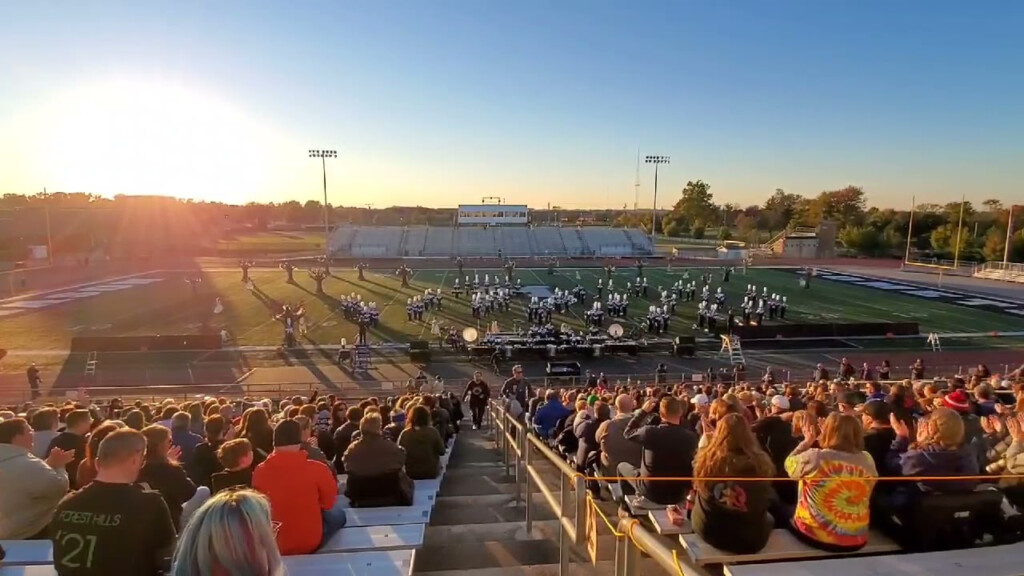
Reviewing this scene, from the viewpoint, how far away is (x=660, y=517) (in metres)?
3.79

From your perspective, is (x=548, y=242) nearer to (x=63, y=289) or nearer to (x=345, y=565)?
(x=63, y=289)

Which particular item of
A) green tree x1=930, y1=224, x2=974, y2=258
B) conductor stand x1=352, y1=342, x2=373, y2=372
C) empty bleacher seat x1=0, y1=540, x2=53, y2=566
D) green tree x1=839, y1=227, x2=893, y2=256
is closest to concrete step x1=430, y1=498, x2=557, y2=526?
empty bleacher seat x1=0, y1=540, x2=53, y2=566

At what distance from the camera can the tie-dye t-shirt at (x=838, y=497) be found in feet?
10.9

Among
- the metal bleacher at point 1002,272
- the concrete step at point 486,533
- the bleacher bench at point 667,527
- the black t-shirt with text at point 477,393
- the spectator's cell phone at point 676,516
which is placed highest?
the spectator's cell phone at point 676,516

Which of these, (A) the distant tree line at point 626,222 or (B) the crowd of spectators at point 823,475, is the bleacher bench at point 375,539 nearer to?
(B) the crowd of spectators at point 823,475

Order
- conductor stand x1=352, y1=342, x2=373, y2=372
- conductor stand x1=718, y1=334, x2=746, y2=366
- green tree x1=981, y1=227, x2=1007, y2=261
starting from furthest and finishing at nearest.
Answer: green tree x1=981, y1=227, x2=1007, y2=261, conductor stand x1=718, y1=334, x2=746, y2=366, conductor stand x1=352, y1=342, x2=373, y2=372

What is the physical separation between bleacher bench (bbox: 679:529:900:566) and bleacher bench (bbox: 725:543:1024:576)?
0.23 m

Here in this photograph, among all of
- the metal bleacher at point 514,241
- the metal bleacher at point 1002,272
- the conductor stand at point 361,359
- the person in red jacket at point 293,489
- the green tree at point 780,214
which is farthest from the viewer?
the green tree at point 780,214

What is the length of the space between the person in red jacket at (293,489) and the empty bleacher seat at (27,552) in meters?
1.18

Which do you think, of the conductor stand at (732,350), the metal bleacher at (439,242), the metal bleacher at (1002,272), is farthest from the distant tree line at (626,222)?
the conductor stand at (732,350)

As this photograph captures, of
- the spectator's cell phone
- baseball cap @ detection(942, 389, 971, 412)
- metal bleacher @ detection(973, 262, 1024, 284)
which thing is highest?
baseball cap @ detection(942, 389, 971, 412)

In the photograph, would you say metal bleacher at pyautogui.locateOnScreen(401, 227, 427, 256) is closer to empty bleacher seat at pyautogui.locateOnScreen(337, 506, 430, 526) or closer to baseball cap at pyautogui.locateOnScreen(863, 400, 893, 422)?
empty bleacher seat at pyautogui.locateOnScreen(337, 506, 430, 526)

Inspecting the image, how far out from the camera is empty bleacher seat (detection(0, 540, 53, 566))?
3299 mm

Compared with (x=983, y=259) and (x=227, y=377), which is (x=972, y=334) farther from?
(x=983, y=259)
